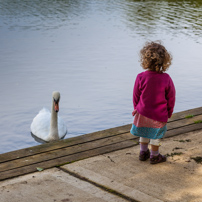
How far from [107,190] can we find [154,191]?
1.40ft

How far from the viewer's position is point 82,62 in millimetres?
12938

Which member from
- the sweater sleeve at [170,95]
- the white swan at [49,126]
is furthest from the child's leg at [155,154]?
the white swan at [49,126]

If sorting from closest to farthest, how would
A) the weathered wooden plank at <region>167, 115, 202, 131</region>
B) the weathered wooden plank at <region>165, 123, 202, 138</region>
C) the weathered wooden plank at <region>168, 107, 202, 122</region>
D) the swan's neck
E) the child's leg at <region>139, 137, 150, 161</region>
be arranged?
the child's leg at <region>139, 137, 150, 161</region> < the weathered wooden plank at <region>165, 123, 202, 138</region> < the weathered wooden plank at <region>167, 115, 202, 131</region> < the weathered wooden plank at <region>168, 107, 202, 122</region> < the swan's neck

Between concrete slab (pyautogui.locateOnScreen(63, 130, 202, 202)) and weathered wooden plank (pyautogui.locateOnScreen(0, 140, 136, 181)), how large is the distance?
114 mm

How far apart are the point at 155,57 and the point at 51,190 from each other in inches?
64.2

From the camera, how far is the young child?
4.38 m

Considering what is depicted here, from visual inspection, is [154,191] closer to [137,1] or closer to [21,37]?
[21,37]

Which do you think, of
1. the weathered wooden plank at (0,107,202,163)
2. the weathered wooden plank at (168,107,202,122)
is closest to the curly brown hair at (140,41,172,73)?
the weathered wooden plank at (0,107,202,163)

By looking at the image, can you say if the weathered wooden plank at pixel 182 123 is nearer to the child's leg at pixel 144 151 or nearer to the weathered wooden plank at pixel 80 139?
the weathered wooden plank at pixel 80 139

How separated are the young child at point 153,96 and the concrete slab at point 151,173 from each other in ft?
0.65

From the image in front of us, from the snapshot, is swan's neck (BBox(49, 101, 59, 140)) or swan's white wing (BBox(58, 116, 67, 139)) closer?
swan's neck (BBox(49, 101, 59, 140))

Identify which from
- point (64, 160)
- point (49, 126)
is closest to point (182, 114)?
point (64, 160)

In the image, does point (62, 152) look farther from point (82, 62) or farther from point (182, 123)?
point (82, 62)

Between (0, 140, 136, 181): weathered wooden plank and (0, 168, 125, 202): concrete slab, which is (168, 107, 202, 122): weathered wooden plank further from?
(0, 168, 125, 202): concrete slab
